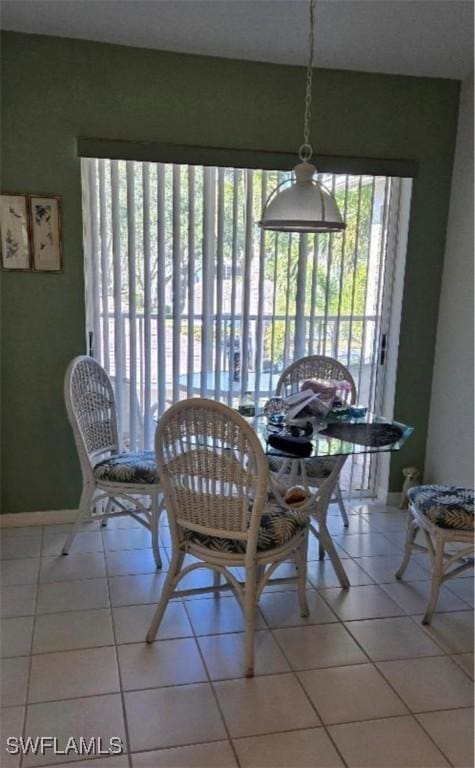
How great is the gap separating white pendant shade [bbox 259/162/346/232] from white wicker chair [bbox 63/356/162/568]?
1.26 metres

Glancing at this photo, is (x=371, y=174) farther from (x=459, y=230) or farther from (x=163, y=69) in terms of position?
(x=163, y=69)

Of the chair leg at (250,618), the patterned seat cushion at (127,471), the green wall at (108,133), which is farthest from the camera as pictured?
the green wall at (108,133)

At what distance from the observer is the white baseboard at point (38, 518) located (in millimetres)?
3301

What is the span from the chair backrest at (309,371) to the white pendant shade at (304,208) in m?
1.07

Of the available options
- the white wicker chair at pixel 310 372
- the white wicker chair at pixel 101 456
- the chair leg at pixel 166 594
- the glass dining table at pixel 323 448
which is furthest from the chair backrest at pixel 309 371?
the chair leg at pixel 166 594

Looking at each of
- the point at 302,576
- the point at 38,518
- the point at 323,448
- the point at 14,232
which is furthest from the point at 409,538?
the point at 14,232

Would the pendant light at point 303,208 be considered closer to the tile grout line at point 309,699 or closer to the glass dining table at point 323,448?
the glass dining table at point 323,448

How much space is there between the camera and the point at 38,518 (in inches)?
132

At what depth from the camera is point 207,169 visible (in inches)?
129

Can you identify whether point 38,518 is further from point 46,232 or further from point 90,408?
point 46,232

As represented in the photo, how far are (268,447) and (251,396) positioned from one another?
1157mm

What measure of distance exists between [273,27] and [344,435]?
77.2 inches

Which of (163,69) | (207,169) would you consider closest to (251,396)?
(207,169)

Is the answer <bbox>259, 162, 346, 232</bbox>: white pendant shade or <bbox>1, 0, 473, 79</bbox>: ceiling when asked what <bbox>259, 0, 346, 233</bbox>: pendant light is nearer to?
<bbox>259, 162, 346, 232</bbox>: white pendant shade
